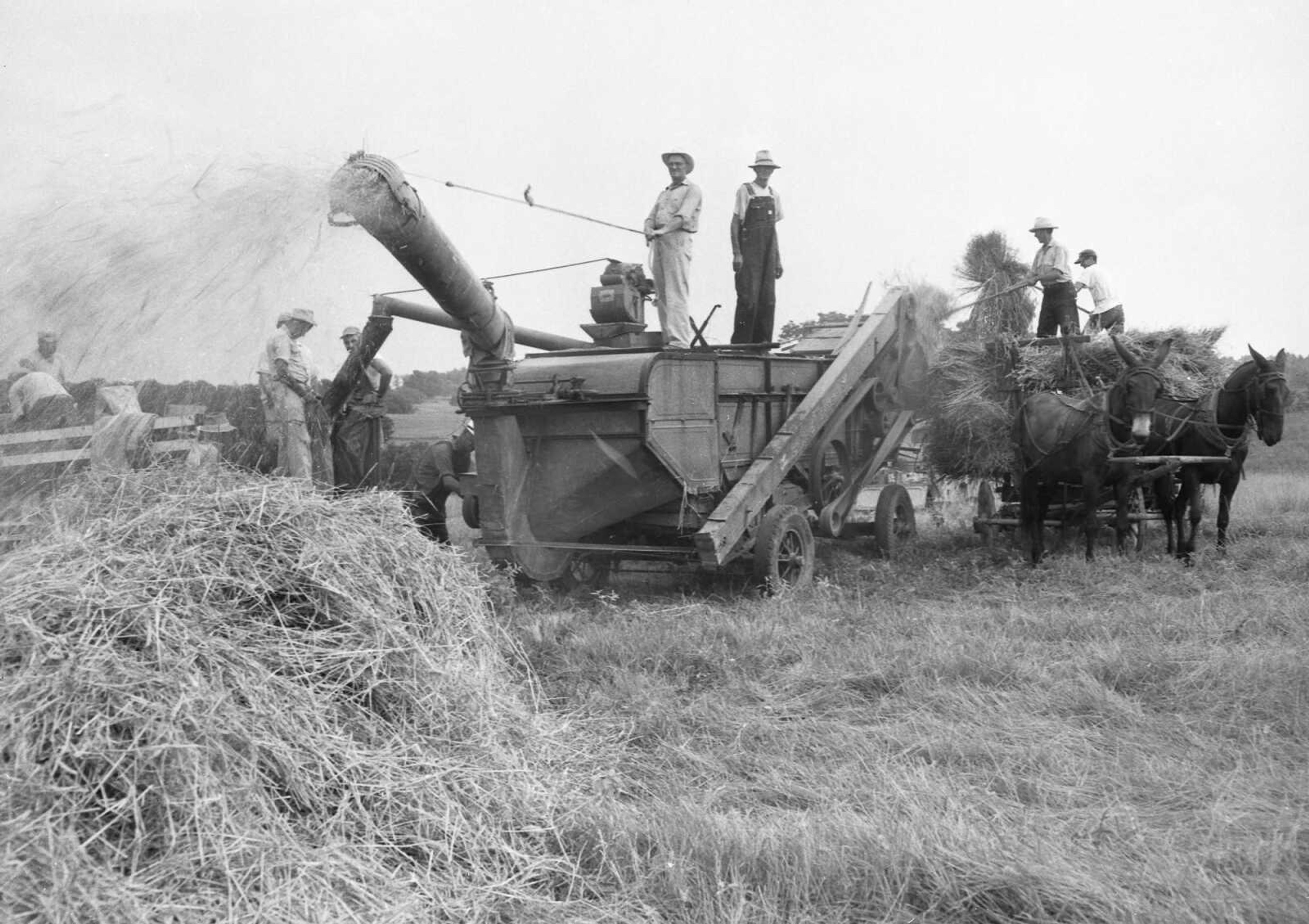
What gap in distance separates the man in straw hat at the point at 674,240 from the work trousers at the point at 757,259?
843 mm

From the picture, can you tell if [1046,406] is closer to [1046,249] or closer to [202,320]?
[1046,249]

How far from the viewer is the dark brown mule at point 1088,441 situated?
1063 centimetres

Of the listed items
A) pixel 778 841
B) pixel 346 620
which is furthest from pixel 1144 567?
pixel 346 620

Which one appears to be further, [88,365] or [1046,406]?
[1046,406]

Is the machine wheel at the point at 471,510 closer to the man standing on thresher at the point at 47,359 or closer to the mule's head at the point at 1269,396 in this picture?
the man standing on thresher at the point at 47,359

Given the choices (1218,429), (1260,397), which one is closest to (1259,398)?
(1260,397)

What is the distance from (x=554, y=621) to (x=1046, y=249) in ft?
25.9

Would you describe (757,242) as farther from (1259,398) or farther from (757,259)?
(1259,398)

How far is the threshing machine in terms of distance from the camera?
8539 mm

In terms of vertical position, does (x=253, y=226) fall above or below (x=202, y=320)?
above

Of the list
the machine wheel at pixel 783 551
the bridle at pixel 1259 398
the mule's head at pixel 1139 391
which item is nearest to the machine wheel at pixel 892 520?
the machine wheel at pixel 783 551

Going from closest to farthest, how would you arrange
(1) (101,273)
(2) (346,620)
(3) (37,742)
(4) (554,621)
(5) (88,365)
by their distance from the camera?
(3) (37,742)
(2) (346,620)
(1) (101,273)
(5) (88,365)
(4) (554,621)

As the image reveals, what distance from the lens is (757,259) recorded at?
11375mm

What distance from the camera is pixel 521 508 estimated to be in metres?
9.16
